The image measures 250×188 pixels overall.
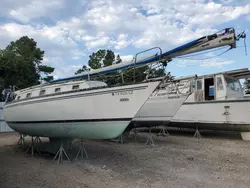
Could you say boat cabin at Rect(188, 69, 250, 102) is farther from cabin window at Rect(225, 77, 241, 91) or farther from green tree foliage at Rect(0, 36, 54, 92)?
green tree foliage at Rect(0, 36, 54, 92)

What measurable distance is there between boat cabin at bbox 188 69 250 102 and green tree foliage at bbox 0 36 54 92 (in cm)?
1197

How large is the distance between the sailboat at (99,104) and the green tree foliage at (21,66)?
1042 centimetres

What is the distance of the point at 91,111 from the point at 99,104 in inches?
11.4

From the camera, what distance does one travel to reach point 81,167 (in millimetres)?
5805

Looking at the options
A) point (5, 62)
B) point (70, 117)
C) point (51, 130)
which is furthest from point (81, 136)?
point (5, 62)

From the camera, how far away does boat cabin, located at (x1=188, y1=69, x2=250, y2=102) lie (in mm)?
10518

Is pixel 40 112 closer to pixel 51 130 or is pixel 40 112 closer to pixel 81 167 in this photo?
pixel 51 130

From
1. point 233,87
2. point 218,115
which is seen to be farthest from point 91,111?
point 233,87

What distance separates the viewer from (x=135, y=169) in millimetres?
A: 5641

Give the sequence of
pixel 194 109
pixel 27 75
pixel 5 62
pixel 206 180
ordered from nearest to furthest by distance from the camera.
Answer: pixel 206 180, pixel 194 109, pixel 5 62, pixel 27 75

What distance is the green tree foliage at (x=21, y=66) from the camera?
1571 cm

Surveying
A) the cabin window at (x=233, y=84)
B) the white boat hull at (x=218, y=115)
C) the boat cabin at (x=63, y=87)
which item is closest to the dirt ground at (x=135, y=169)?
the white boat hull at (x=218, y=115)

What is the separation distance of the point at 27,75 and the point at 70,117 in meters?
13.0

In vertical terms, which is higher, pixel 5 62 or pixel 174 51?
pixel 5 62
